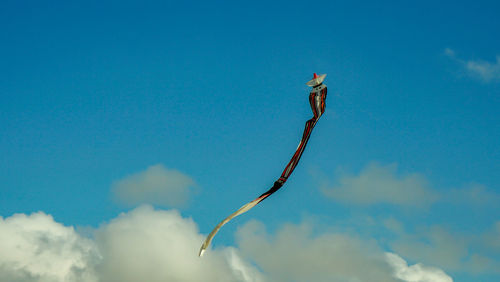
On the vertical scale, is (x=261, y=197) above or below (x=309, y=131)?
below

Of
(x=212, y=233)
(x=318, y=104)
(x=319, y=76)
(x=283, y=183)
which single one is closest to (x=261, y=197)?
(x=283, y=183)

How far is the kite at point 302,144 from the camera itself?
35.4 m

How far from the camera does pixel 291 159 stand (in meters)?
37.6

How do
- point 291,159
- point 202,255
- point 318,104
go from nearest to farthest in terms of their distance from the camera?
1. point 202,255
2. point 291,159
3. point 318,104

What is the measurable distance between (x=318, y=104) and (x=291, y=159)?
5536 millimetres

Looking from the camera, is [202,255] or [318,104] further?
[318,104]

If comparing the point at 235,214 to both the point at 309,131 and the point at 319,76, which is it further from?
the point at 319,76

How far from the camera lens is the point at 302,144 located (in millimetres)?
38812

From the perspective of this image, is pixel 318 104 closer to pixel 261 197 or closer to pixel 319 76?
pixel 319 76

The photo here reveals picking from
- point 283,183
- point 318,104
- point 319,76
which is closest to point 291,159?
point 283,183

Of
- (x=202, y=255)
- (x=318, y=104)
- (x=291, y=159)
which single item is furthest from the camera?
(x=318, y=104)

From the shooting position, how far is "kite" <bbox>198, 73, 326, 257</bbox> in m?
35.4

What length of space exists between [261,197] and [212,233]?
4.07 metres

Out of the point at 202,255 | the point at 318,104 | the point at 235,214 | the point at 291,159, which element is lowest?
the point at 202,255
